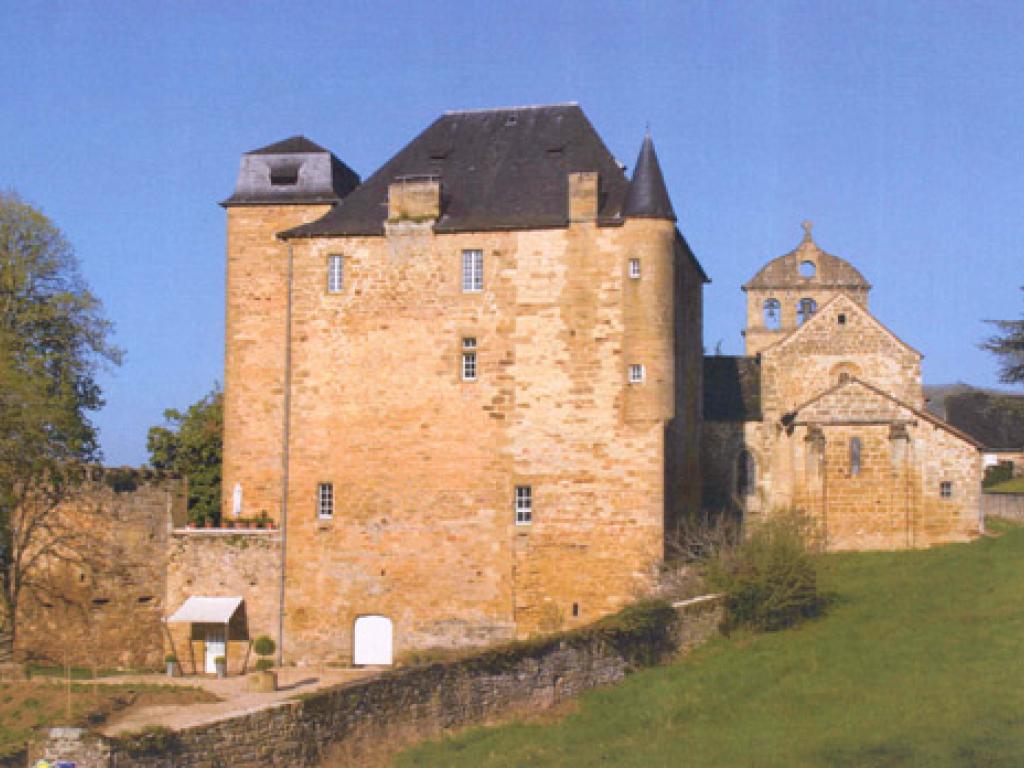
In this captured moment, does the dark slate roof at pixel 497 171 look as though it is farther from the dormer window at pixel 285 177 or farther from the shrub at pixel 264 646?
the shrub at pixel 264 646

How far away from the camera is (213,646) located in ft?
97.9

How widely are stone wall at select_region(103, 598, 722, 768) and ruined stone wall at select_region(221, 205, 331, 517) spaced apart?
1065 centimetres

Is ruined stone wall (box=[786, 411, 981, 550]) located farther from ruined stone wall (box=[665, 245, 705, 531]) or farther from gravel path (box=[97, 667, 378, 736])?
gravel path (box=[97, 667, 378, 736])

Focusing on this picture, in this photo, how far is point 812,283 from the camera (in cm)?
4859

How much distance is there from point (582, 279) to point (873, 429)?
32.3 feet

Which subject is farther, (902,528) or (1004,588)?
(902,528)

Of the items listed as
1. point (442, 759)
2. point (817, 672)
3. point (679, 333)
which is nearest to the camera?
point (442, 759)

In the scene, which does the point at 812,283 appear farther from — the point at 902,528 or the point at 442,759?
the point at 442,759

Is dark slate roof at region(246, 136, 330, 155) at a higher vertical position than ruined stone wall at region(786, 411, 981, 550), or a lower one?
higher

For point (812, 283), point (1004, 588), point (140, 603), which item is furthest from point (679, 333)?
point (812, 283)

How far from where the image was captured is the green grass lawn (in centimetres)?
1658

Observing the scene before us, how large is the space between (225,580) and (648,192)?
12.9 m

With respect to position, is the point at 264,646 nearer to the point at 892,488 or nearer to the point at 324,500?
the point at 324,500

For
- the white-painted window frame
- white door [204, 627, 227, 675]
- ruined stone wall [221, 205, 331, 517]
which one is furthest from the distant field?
the white-painted window frame
